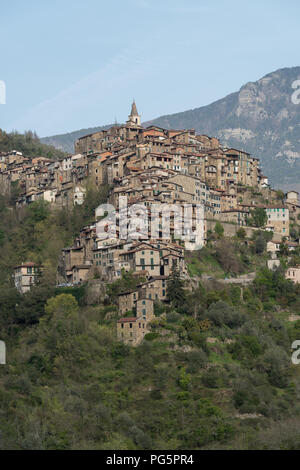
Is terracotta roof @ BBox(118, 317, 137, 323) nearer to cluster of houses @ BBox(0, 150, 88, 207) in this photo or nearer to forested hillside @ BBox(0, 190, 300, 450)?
forested hillside @ BBox(0, 190, 300, 450)

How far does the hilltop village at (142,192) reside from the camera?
65000 millimetres

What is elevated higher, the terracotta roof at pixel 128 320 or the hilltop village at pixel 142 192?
the hilltop village at pixel 142 192

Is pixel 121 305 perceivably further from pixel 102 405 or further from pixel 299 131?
pixel 299 131

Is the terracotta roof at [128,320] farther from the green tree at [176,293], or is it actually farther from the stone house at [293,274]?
the stone house at [293,274]

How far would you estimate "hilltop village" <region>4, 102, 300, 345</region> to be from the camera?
65.0 meters

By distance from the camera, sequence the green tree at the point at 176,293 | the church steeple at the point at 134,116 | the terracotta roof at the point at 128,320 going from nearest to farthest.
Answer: the terracotta roof at the point at 128,320
the green tree at the point at 176,293
the church steeple at the point at 134,116

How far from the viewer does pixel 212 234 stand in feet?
244

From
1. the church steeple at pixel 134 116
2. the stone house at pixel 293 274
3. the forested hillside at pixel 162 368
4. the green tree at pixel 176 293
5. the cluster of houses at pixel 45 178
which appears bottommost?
the forested hillside at pixel 162 368

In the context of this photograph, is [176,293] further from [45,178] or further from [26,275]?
[45,178]

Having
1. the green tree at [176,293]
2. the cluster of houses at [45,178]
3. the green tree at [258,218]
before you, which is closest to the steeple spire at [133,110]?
the cluster of houses at [45,178]

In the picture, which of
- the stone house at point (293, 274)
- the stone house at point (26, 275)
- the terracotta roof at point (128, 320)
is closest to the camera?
the terracotta roof at point (128, 320)

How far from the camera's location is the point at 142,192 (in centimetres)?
7538

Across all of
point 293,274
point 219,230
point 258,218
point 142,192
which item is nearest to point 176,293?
point 293,274
